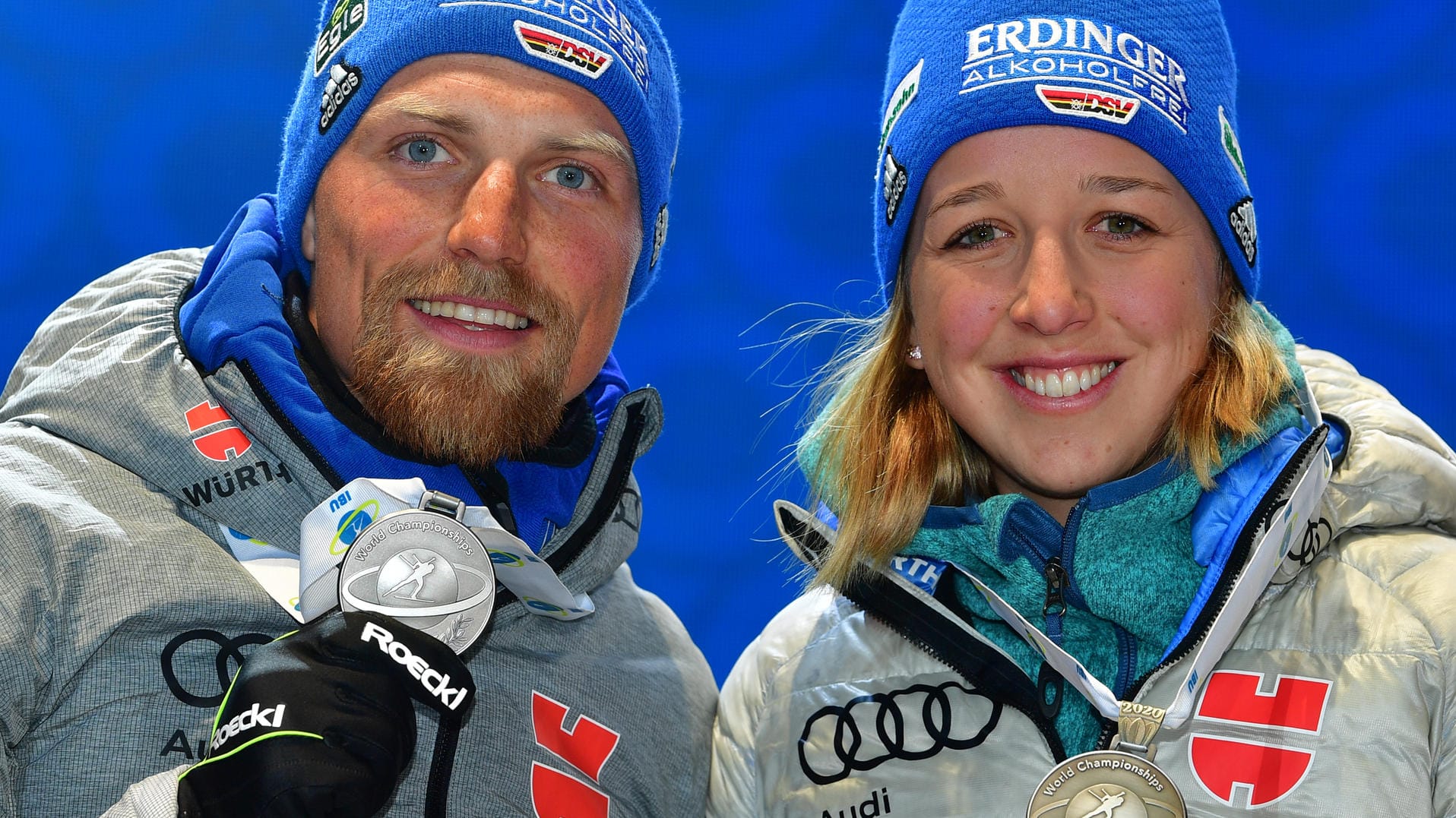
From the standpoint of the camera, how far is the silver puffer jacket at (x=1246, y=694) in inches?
60.2

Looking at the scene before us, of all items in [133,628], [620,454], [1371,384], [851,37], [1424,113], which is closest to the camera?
[133,628]

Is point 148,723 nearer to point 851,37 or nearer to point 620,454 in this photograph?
point 620,454

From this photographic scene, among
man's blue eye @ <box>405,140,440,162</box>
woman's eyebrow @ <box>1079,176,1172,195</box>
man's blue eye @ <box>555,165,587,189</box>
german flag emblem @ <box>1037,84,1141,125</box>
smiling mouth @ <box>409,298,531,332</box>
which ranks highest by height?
german flag emblem @ <box>1037,84,1141,125</box>

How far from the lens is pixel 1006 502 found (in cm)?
178

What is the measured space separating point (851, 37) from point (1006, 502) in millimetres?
1693

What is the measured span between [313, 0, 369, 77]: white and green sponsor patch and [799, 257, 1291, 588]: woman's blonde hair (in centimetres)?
94

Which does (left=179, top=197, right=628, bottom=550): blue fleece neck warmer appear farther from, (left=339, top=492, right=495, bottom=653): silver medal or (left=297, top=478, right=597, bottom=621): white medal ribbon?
(left=339, top=492, right=495, bottom=653): silver medal

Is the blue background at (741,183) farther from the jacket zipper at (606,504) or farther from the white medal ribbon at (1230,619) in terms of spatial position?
the white medal ribbon at (1230,619)

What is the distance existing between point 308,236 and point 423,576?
0.89 m

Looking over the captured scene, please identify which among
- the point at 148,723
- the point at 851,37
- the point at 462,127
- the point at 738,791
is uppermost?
the point at 851,37

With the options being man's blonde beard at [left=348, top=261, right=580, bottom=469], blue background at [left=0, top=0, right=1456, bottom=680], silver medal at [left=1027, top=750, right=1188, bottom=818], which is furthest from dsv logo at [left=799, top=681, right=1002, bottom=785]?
blue background at [left=0, top=0, right=1456, bottom=680]

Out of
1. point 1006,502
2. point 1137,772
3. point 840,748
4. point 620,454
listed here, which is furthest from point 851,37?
point 1137,772

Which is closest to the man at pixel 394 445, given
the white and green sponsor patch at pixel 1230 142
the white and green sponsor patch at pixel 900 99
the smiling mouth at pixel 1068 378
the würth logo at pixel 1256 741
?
the white and green sponsor patch at pixel 900 99

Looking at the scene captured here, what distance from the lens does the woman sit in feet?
5.18
